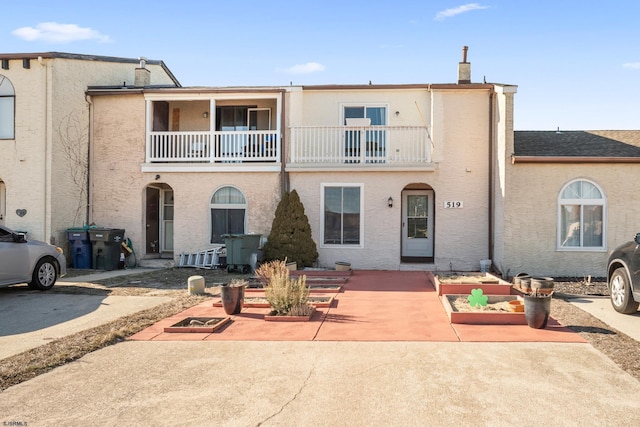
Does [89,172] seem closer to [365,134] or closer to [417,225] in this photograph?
[365,134]

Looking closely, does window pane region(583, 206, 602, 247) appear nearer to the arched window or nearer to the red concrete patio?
the red concrete patio

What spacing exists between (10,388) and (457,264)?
497 inches

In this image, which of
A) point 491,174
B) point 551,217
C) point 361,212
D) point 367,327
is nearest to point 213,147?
point 361,212

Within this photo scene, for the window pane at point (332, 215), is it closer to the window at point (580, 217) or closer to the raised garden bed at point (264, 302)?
the raised garden bed at point (264, 302)

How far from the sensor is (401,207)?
1697 centimetres

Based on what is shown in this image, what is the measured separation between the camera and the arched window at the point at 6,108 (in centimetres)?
1561

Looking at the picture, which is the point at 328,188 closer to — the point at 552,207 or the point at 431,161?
the point at 431,161

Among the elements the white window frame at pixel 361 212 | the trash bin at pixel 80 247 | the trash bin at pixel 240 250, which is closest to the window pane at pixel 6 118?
the trash bin at pixel 80 247

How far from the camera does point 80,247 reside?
15.9 m

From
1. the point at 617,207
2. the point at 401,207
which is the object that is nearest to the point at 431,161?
the point at 401,207

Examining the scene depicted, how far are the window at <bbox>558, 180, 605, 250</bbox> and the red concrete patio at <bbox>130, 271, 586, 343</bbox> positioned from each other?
529cm

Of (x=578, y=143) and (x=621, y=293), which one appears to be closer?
(x=621, y=293)

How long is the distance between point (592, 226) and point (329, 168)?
291 inches

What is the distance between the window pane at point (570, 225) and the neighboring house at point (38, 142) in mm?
14348
